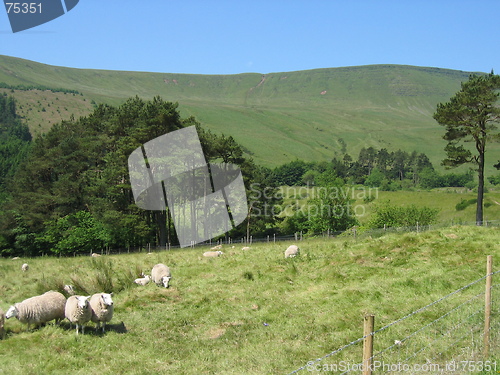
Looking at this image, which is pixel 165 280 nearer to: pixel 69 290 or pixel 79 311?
pixel 69 290

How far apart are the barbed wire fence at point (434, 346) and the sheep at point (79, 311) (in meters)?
6.38

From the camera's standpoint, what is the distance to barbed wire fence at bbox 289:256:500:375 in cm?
739

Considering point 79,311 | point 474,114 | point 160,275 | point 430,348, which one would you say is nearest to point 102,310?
point 79,311

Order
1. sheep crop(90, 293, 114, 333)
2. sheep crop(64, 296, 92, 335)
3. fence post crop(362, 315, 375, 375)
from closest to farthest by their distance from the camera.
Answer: fence post crop(362, 315, 375, 375) → sheep crop(64, 296, 92, 335) → sheep crop(90, 293, 114, 333)

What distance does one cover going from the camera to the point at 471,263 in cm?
1597

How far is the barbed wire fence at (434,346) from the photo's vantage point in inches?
291

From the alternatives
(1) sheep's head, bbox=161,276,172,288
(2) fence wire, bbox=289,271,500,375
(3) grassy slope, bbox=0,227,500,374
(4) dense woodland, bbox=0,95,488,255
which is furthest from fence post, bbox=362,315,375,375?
(4) dense woodland, bbox=0,95,488,255

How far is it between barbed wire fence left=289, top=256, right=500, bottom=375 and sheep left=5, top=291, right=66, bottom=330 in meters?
7.51

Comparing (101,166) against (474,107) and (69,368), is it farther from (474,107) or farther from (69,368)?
(69,368)

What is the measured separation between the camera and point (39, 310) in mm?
12000

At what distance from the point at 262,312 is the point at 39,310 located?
6.62 meters

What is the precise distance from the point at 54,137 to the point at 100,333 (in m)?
50.2

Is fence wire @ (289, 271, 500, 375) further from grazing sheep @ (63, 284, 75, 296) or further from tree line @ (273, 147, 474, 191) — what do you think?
tree line @ (273, 147, 474, 191)

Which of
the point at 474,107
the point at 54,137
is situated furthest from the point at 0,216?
the point at 474,107
